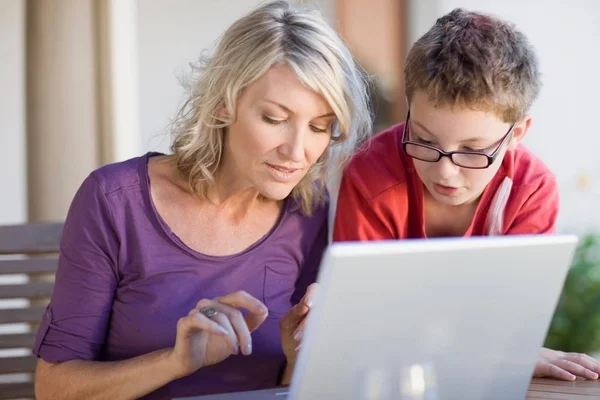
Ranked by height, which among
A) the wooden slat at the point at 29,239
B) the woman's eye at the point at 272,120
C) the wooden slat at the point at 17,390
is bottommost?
the wooden slat at the point at 17,390

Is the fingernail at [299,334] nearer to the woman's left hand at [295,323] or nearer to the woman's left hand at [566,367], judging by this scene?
the woman's left hand at [295,323]

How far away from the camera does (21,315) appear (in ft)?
7.48

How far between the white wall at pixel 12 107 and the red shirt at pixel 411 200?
7.21ft

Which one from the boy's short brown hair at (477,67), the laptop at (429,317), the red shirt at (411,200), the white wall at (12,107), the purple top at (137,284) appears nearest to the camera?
the laptop at (429,317)

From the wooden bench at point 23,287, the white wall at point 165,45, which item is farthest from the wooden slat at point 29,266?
the white wall at point 165,45

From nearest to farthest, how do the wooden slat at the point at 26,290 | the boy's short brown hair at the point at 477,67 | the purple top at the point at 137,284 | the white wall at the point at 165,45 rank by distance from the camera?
the boy's short brown hair at the point at 477,67 → the purple top at the point at 137,284 → the wooden slat at the point at 26,290 → the white wall at the point at 165,45

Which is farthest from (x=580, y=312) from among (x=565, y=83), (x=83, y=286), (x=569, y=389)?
(x=83, y=286)

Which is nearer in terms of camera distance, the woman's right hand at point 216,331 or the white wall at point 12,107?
the woman's right hand at point 216,331

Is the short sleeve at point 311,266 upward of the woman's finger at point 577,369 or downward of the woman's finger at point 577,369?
upward

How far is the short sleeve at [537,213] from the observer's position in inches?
73.4

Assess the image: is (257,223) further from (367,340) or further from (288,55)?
(367,340)

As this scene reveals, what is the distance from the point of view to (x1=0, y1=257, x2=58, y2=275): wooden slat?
2.28 metres

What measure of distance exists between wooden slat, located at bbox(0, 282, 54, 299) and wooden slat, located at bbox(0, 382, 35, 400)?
8.7 inches

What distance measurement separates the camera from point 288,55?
1.75m
